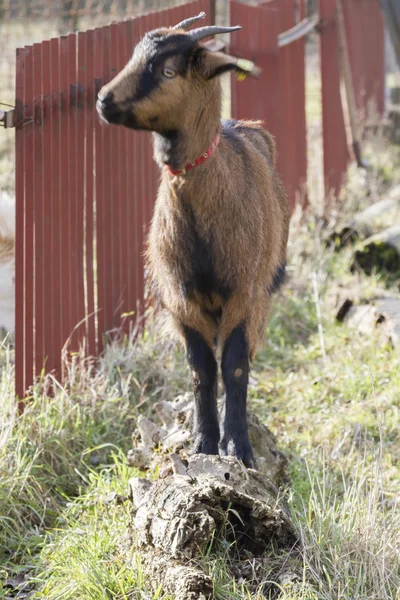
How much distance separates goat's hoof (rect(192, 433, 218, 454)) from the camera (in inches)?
171

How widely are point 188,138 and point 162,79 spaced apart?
0.31m

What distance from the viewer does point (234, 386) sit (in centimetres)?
433

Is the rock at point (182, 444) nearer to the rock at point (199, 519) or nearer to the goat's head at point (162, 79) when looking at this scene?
the rock at point (199, 519)

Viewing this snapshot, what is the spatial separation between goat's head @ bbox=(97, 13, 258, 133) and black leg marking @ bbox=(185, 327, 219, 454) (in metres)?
1.12

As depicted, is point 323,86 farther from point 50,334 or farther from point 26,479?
point 26,479

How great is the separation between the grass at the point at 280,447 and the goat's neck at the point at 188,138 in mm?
1291

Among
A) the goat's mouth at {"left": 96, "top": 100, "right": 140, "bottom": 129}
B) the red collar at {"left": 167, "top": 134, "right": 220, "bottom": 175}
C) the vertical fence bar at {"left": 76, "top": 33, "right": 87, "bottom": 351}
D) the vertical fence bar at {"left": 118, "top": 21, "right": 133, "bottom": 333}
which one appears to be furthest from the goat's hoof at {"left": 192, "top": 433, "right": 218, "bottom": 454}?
the vertical fence bar at {"left": 118, "top": 21, "right": 133, "bottom": 333}

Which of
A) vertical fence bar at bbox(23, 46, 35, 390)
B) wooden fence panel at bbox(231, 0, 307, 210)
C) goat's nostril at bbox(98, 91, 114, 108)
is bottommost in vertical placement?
vertical fence bar at bbox(23, 46, 35, 390)

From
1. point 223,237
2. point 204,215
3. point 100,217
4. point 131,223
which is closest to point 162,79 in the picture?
point 204,215

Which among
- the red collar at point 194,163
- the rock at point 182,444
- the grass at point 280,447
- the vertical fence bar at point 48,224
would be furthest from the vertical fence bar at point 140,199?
the red collar at point 194,163

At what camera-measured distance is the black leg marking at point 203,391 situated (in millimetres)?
4355

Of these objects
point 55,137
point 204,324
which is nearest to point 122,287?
point 55,137

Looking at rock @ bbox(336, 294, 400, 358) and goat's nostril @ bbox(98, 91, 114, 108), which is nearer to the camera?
goat's nostril @ bbox(98, 91, 114, 108)

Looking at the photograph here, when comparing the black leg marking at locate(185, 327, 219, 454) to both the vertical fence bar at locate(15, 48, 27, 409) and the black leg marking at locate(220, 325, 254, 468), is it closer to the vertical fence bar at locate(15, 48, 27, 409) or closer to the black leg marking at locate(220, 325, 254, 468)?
the black leg marking at locate(220, 325, 254, 468)
